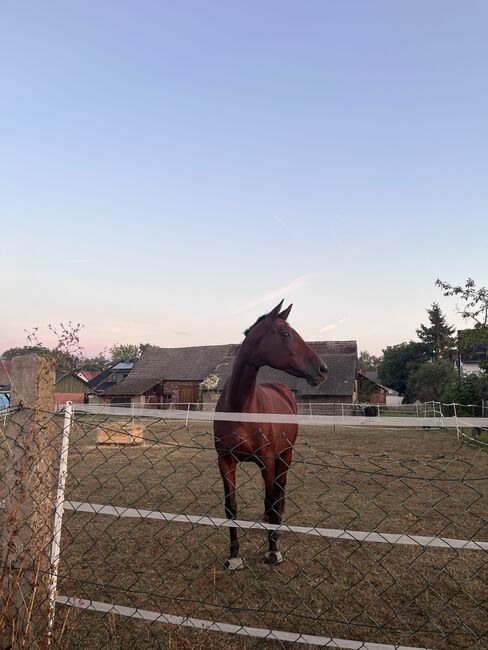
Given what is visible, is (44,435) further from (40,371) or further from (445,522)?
(445,522)

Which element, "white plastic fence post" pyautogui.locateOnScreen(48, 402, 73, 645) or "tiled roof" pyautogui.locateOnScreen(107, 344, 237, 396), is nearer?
"white plastic fence post" pyautogui.locateOnScreen(48, 402, 73, 645)

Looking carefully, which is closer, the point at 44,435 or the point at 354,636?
the point at 44,435

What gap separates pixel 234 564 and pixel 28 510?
2.42 metres

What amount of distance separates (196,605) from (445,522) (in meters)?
4.04

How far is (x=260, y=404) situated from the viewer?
479 centimetres

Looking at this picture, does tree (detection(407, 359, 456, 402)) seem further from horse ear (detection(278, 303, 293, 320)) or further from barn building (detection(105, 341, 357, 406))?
horse ear (detection(278, 303, 293, 320))

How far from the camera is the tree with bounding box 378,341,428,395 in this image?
64.7m

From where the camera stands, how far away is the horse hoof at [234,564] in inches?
161

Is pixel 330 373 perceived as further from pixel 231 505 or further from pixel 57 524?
pixel 57 524

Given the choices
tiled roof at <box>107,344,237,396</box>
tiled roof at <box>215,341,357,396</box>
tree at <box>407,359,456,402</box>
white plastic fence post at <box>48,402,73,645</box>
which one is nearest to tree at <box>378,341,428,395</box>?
tree at <box>407,359,456,402</box>

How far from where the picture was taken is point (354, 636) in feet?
10.1

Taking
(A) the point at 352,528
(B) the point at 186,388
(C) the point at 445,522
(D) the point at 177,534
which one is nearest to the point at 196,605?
(D) the point at 177,534

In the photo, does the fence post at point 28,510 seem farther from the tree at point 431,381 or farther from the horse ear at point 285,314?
the tree at point 431,381

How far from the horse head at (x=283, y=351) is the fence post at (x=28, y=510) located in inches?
97.3
